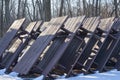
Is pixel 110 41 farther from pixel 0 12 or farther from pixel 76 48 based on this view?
pixel 0 12

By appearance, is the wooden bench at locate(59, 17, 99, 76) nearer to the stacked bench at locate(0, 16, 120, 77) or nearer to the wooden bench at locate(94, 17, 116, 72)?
the stacked bench at locate(0, 16, 120, 77)

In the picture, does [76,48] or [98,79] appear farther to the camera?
[76,48]

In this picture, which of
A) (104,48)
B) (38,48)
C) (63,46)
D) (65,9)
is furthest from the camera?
(65,9)

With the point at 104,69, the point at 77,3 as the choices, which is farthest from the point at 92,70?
the point at 77,3

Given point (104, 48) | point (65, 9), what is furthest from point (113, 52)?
point (65, 9)

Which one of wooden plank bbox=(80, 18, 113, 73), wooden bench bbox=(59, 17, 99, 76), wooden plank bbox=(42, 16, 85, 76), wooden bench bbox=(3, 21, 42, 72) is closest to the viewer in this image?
wooden plank bbox=(42, 16, 85, 76)

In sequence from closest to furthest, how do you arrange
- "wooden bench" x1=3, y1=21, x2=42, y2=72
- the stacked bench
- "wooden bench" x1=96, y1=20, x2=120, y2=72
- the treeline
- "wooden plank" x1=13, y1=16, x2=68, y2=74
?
"wooden plank" x1=13, y1=16, x2=68, y2=74
the stacked bench
"wooden bench" x1=96, y1=20, x2=120, y2=72
"wooden bench" x1=3, y1=21, x2=42, y2=72
the treeline

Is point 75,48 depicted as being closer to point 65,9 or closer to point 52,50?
point 52,50

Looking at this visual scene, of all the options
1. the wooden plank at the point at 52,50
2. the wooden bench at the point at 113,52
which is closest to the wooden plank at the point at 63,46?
the wooden plank at the point at 52,50

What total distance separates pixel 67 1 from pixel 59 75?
144 feet

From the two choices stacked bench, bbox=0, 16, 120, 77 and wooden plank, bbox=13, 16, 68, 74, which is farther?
stacked bench, bbox=0, 16, 120, 77

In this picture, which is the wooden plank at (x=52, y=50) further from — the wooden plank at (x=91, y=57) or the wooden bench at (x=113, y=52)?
the wooden bench at (x=113, y=52)

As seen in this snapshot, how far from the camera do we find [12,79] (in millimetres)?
10664

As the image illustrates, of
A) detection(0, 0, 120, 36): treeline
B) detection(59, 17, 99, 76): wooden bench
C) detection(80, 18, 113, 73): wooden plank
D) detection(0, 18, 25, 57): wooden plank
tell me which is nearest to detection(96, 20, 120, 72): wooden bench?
detection(80, 18, 113, 73): wooden plank
